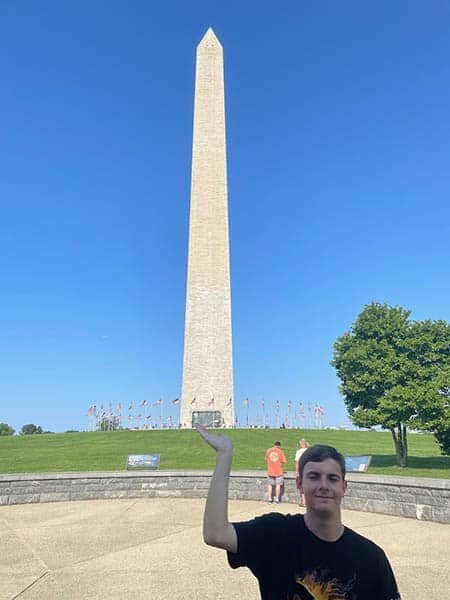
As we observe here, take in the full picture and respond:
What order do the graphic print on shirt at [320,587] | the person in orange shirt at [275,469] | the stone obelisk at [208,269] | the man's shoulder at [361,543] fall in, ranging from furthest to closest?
the stone obelisk at [208,269] → the person in orange shirt at [275,469] → the man's shoulder at [361,543] → the graphic print on shirt at [320,587]

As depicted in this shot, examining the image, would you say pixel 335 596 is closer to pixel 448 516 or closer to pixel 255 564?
pixel 255 564

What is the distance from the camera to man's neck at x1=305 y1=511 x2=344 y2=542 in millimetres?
1940

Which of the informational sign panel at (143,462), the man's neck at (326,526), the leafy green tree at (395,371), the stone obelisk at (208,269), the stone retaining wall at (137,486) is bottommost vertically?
the stone retaining wall at (137,486)

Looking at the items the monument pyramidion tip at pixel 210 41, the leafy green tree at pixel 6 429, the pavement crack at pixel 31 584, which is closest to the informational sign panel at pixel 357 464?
the pavement crack at pixel 31 584

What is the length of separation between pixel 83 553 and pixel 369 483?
5.99 m

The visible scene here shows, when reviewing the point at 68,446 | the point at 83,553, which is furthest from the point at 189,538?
the point at 68,446

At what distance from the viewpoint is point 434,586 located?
5.25 m

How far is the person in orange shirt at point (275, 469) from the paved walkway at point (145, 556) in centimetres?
87

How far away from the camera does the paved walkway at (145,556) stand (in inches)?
208

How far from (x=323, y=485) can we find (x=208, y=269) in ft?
122

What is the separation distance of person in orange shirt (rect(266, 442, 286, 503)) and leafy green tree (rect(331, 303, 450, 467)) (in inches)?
344

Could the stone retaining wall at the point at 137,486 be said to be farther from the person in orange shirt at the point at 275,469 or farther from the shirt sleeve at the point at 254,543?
the shirt sleeve at the point at 254,543

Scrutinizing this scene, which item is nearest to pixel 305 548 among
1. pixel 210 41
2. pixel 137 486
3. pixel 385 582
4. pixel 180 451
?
pixel 385 582

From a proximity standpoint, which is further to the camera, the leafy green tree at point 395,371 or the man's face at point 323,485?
the leafy green tree at point 395,371
